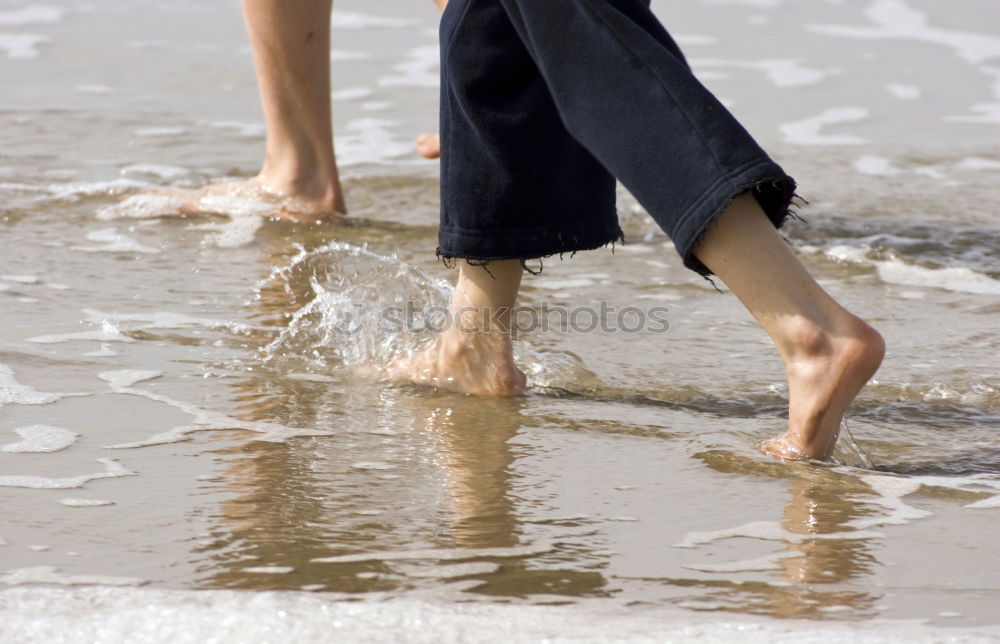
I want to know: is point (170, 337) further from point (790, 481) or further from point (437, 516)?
point (790, 481)

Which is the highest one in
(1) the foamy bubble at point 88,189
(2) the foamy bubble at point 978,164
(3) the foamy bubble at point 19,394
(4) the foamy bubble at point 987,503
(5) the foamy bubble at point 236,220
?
(2) the foamy bubble at point 978,164

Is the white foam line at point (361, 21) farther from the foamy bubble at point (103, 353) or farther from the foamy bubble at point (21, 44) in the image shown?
the foamy bubble at point (103, 353)

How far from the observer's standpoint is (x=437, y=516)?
1828 millimetres

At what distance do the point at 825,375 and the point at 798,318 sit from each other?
103 millimetres

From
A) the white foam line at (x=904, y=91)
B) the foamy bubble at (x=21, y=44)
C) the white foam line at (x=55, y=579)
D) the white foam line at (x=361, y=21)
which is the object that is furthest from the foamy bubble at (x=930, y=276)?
the white foam line at (x=361, y=21)

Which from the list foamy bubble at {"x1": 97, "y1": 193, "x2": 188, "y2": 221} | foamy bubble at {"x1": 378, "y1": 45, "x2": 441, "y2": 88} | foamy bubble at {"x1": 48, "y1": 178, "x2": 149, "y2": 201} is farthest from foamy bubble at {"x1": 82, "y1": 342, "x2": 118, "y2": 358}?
foamy bubble at {"x1": 378, "y1": 45, "x2": 441, "y2": 88}

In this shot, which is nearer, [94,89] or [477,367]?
[477,367]

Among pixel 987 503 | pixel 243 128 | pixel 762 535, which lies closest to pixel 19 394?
pixel 762 535

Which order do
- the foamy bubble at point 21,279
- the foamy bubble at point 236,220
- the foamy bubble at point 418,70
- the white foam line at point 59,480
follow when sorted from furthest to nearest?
1. the foamy bubble at point 418,70
2. the foamy bubble at point 236,220
3. the foamy bubble at point 21,279
4. the white foam line at point 59,480

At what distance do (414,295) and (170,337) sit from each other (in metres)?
0.58

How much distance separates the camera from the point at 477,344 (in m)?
2.47

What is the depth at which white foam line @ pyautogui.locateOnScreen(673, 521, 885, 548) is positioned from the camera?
1767 mm

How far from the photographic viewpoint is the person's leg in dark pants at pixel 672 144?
1935 mm

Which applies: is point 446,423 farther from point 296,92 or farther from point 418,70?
point 418,70
